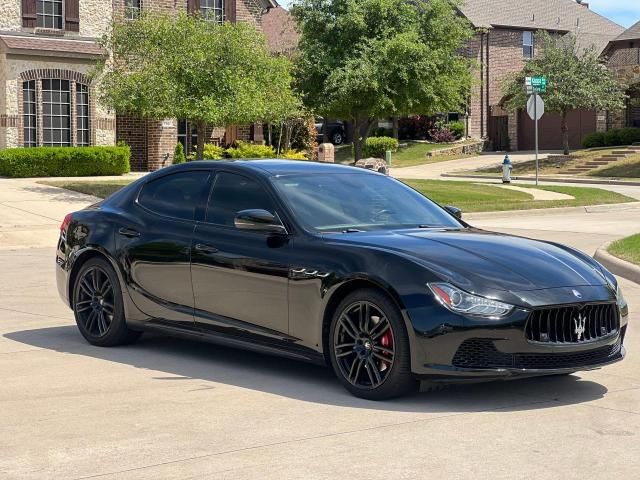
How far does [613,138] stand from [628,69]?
3.77 meters

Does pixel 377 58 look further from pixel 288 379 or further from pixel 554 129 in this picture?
pixel 288 379

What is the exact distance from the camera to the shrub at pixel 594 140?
56.2 metres

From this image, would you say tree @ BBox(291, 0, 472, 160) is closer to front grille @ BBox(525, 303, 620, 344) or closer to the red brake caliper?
front grille @ BBox(525, 303, 620, 344)

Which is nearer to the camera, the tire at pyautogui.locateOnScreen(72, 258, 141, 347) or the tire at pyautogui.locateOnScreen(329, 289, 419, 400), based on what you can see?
the tire at pyautogui.locateOnScreen(329, 289, 419, 400)

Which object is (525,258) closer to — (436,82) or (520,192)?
(520,192)

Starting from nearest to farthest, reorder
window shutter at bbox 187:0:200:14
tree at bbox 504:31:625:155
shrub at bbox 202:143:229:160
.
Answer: shrub at bbox 202:143:229:160 → window shutter at bbox 187:0:200:14 → tree at bbox 504:31:625:155

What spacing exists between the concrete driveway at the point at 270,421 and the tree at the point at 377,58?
1083 inches

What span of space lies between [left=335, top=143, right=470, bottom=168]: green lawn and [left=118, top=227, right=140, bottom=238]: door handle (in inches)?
1765

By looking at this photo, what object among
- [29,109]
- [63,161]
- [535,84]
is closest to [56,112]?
[29,109]

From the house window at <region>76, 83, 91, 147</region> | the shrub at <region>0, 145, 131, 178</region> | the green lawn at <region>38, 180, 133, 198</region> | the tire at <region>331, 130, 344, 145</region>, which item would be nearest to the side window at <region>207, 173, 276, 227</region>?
the green lawn at <region>38, 180, 133, 198</region>

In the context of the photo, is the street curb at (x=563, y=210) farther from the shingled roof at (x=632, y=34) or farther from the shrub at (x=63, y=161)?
the shingled roof at (x=632, y=34)

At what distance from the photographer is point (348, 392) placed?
7680 mm

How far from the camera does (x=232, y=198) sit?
873 cm

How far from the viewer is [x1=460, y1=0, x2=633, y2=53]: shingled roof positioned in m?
62.2
